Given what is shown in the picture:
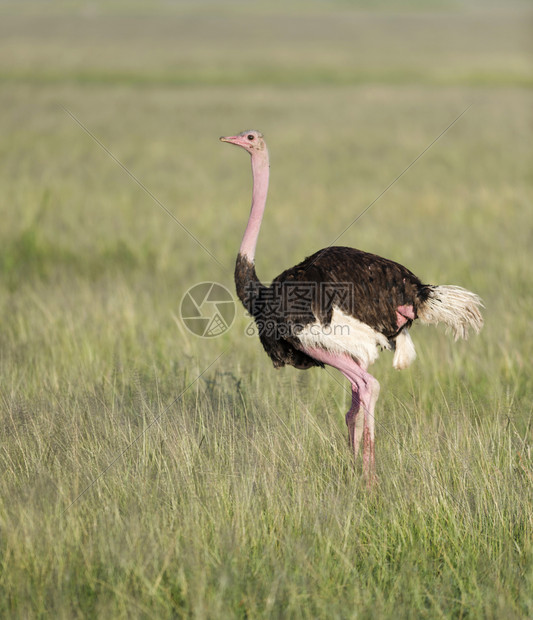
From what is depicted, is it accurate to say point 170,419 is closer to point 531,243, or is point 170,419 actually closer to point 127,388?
point 127,388

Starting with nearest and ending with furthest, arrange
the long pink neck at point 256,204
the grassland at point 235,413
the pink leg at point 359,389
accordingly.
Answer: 1. the grassland at point 235,413
2. the pink leg at point 359,389
3. the long pink neck at point 256,204

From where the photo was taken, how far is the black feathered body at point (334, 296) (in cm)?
420

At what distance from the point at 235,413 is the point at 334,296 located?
918mm

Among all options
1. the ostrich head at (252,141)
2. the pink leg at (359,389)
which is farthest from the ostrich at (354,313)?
the ostrich head at (252,141)

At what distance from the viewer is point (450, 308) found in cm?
432

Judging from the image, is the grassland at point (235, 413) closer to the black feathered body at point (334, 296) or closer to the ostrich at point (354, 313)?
the ostrich at point (354, 313)

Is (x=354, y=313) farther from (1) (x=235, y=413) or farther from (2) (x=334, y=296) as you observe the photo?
(1) (x=235, y=413)

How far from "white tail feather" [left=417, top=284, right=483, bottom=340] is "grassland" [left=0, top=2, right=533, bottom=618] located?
0.51 meters

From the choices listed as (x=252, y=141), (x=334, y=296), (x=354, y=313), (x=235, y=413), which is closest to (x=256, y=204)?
(x=252, y=141)

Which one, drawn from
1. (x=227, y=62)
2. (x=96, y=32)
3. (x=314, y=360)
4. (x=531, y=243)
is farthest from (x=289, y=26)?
(x=314, y=360)

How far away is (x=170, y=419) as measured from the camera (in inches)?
180

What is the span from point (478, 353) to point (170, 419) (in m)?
2.64

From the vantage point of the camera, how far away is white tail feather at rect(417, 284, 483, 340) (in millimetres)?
4305

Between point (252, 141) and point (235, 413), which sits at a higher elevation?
point (252, 141)
